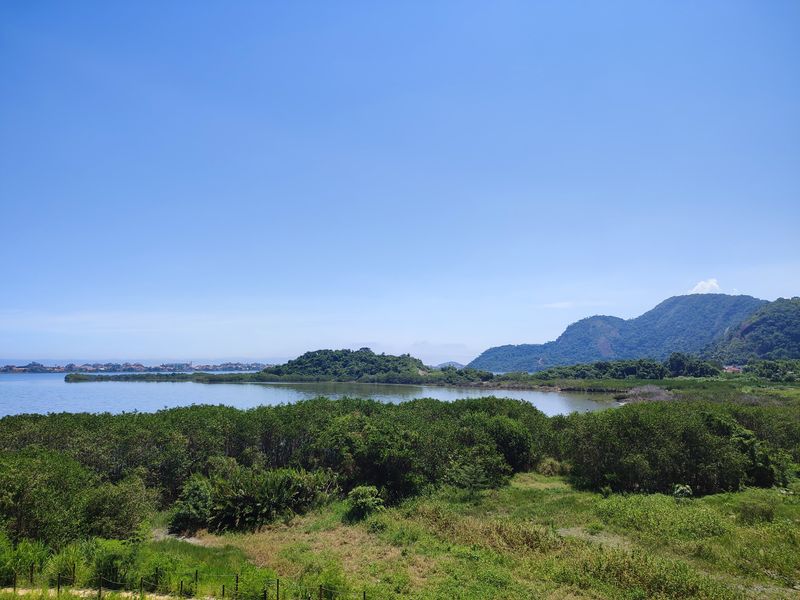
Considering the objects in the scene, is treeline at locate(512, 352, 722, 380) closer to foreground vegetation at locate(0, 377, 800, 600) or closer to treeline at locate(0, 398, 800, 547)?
foreground vegetation at locate(0, 377, 800, 600)

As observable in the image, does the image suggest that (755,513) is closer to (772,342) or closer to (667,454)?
(667,454)

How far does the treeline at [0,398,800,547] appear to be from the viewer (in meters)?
19.6

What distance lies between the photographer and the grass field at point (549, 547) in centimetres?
1381

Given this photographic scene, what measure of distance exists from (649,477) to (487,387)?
10276 cm

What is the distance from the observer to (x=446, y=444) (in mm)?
29281

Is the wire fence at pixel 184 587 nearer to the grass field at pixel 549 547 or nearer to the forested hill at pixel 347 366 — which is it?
the grass field at pixel 549 547

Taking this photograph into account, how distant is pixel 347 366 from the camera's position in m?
171

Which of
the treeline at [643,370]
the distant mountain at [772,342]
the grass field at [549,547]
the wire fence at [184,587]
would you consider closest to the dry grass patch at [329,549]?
the grass field at [549,547]

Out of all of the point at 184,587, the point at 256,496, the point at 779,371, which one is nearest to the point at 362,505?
the point at 256,496

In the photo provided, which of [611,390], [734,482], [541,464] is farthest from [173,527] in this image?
[611,390]

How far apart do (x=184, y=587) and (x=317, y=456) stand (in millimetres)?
17941

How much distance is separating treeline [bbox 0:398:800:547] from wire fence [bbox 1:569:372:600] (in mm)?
3871

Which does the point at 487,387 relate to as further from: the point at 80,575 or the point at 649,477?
the point at 80,575

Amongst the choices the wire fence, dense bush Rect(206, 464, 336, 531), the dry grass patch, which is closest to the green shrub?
the dry grass patch
